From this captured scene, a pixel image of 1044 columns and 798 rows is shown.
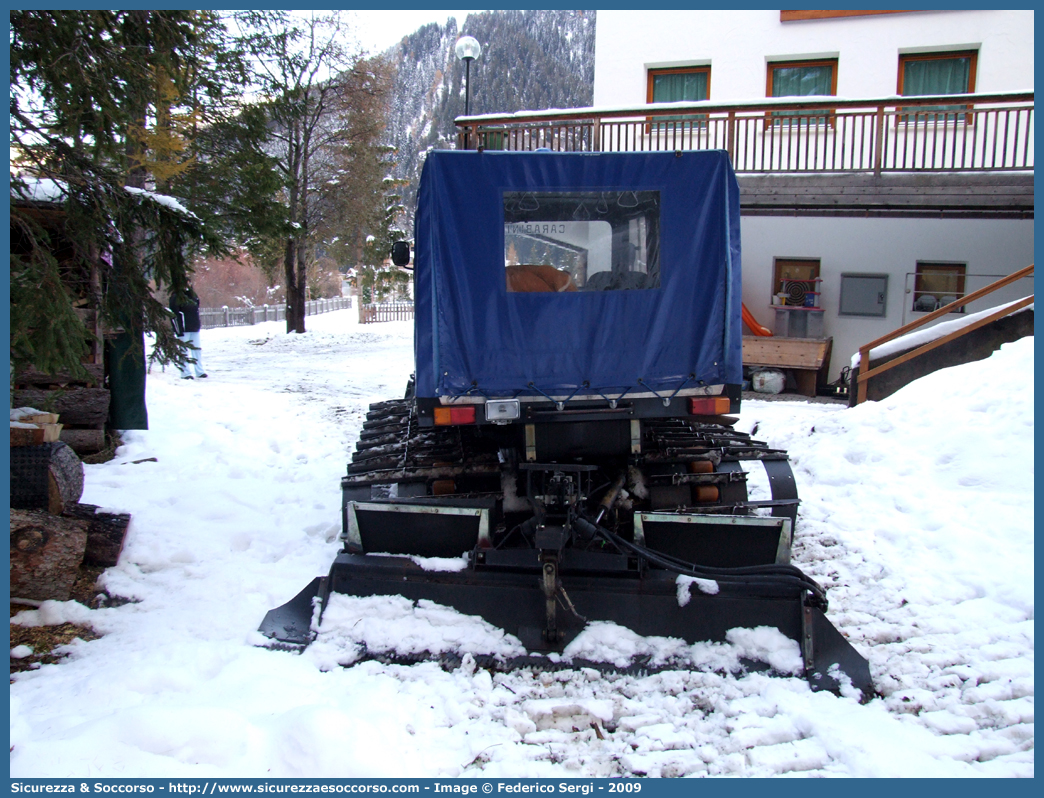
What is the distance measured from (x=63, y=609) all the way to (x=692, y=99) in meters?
16.4

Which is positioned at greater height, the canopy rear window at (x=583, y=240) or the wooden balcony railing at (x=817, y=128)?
the wooden balcony railing at (x=817, y=128)

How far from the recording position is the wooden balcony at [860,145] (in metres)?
A: 12.4

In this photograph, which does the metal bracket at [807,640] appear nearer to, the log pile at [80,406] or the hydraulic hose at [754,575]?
the hydraulic hose at [754,575]

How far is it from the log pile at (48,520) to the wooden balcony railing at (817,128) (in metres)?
9.41

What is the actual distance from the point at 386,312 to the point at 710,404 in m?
32.1

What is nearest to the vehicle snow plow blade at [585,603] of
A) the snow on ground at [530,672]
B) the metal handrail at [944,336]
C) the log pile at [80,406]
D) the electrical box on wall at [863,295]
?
the snow on ground at [530,672]

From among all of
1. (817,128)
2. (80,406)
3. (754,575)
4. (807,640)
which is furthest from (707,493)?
(817,128)

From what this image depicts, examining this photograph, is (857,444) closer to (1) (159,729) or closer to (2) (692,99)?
(1) (159,729)

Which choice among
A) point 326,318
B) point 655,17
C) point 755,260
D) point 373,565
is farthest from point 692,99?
point 326,318

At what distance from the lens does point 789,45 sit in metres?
15.9

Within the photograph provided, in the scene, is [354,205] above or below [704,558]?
above

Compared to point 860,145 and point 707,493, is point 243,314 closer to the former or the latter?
point 860,145

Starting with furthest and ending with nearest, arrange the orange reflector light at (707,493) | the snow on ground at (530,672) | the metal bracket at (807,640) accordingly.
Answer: the orange reflector light at (707,493) → the metal bracket at (807,640) → the snow on ground at (530,672)

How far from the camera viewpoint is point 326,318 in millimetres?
37031
